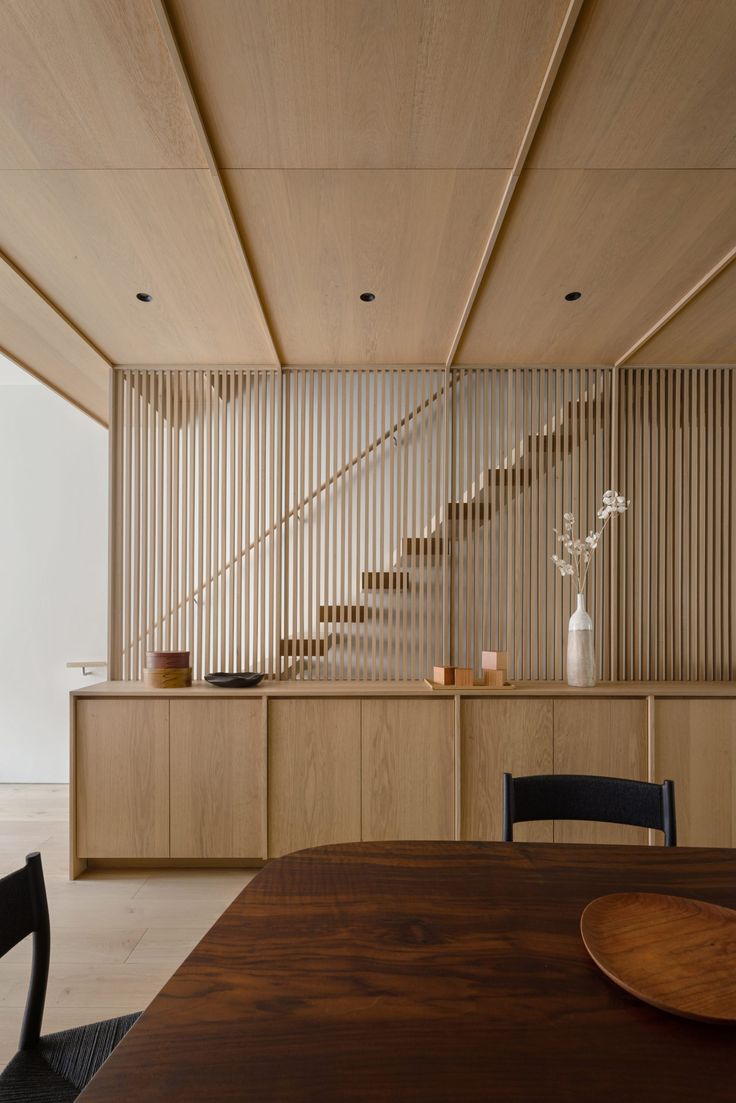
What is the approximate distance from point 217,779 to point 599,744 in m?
1.96

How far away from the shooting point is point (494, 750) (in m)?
3.52

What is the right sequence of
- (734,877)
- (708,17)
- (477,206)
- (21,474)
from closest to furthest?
(734,877), (708,17), (477,206), (21,474)

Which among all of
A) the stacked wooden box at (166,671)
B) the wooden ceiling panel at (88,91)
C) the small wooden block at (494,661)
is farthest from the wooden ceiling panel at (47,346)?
the small wooden block at (494,661)

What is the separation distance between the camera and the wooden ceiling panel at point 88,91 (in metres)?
1.69

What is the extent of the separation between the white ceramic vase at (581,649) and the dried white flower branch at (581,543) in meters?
0.19

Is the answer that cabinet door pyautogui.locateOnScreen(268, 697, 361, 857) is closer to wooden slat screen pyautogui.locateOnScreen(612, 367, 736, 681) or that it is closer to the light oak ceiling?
wooden slat screen pyautogui.locateOnScreen(612, 367, 736, 681)

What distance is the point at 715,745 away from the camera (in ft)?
11.5

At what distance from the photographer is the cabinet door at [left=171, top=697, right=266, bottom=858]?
349 centimetres

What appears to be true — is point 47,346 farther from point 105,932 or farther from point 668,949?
point 668,949

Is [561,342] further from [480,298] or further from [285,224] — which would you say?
[285,224]

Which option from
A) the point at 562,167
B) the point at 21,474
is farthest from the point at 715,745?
the point at 21,474

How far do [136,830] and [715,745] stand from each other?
297 centimetres

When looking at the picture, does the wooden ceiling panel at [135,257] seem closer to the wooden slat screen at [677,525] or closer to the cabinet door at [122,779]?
the cabinet door at [122,779]

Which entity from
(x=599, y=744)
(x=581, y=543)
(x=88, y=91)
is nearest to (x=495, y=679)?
(x=599, y=744)
